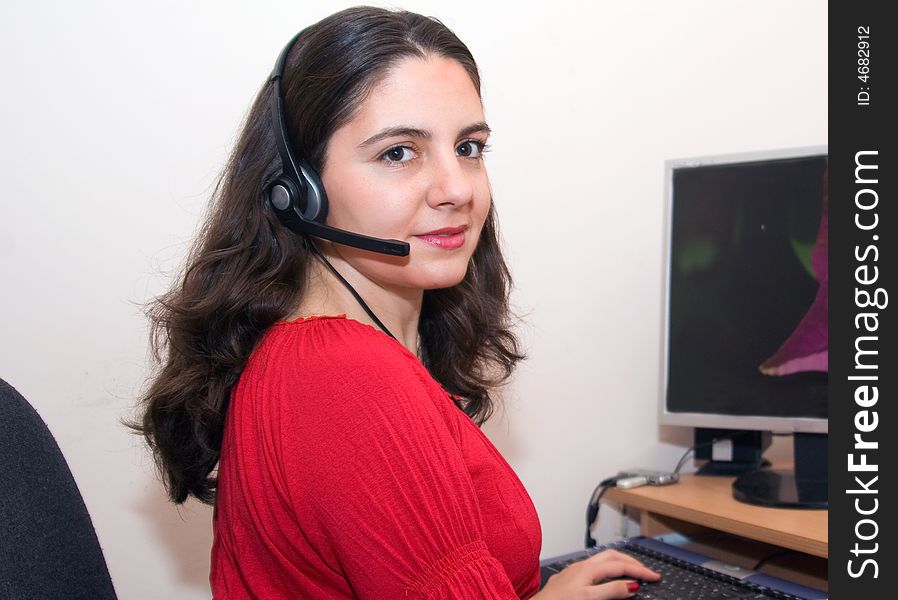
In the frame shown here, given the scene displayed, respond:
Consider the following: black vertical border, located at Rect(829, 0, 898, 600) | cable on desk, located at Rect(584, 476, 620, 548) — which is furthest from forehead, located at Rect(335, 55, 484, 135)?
cable on desk, located at Rect(584, 476, 620, 548)

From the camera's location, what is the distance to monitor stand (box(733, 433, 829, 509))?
1.39 m

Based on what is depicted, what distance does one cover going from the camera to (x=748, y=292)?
1.50 m

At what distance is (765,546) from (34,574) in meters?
1.19

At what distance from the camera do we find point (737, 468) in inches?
64.7

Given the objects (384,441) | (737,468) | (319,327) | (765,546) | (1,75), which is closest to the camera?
(384,441)

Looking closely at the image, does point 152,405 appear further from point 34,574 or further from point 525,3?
point 525,3

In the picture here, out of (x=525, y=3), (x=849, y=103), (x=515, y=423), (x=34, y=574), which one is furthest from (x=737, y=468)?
(x=34, y=574)

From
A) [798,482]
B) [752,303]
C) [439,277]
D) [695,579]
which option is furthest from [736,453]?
[439,277]

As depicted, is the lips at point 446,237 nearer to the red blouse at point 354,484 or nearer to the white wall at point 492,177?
the red blouse at point 354,484

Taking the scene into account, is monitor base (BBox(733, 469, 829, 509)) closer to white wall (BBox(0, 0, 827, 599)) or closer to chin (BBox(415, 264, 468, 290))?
white wall (BBox(0, 0, 827, 599))

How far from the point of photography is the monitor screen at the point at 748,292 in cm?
146

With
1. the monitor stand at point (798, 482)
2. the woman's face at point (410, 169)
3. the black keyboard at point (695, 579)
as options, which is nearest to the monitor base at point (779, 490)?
the monitor stand at point (798, 482)

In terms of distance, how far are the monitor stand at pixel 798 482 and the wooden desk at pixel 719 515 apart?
23 millimetres

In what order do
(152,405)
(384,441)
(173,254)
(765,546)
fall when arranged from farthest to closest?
(765,546)
(173,254)
(152,405)
(384,441)
